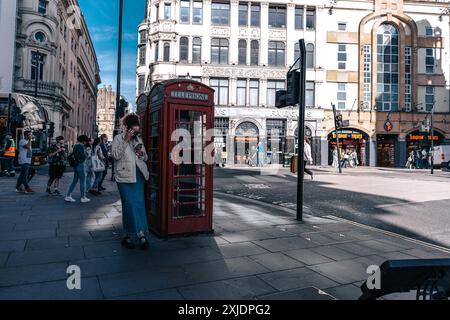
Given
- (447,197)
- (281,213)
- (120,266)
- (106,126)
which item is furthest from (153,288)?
(106,126)

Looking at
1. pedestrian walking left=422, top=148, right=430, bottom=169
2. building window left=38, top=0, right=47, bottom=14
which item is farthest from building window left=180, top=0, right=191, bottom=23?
pedestrian walking left=422, top=148, right=430, bottom=169

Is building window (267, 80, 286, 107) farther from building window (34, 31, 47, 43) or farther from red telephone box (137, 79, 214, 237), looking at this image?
red telephone box (137, 79, 214, 237)

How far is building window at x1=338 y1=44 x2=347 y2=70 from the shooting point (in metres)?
33.7

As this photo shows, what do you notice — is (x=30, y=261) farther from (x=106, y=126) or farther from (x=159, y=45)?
(x=106, y=126)

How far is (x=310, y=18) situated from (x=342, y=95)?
880 centimetres

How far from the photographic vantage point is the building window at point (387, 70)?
111 ft

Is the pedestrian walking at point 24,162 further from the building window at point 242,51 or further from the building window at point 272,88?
the building window at point 242,51

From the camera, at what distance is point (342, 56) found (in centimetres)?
3375

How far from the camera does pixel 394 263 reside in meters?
2.00

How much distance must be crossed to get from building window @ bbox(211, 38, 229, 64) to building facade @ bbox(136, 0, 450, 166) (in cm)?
10

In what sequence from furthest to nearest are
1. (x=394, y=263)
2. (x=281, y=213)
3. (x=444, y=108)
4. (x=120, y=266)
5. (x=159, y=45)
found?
1. (x=444, y=108)
2. (x=159, y=45)
3. (x=281, y=213)
4. (x=120, y=266)
5. (x=394, y=263)

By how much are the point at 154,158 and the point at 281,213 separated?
3576 millimetres

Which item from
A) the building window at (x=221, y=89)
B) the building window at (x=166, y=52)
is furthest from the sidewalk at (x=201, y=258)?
the building window at (x=166, y=52)

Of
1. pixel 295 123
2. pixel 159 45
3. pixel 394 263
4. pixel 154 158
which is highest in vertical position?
pixel 159 45
